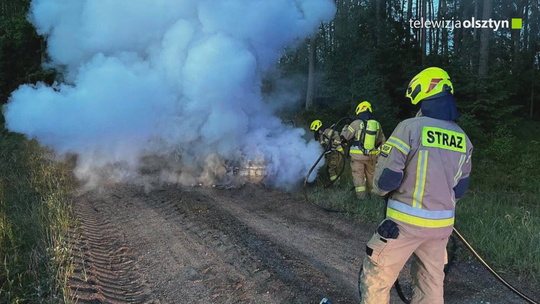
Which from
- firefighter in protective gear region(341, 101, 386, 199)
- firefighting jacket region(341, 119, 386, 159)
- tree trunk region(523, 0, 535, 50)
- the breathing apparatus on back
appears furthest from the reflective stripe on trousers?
tree trunk region(523, 0, 535, 50)

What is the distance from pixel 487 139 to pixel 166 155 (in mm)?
11113

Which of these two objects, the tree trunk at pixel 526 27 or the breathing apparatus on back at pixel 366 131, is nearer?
the breathing apparatus on back at pixel 366 131

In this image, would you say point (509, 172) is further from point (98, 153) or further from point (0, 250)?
point (0, 250)

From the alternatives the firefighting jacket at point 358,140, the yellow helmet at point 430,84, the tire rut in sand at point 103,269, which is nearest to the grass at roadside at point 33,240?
the tire rut in sand at point 103,269

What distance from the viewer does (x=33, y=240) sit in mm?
4664

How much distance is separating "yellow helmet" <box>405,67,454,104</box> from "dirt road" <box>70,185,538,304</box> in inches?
82.1

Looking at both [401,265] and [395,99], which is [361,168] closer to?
[401,265]

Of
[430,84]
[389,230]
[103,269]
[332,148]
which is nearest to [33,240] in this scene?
[103,269]

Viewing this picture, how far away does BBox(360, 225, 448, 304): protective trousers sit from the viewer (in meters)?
2.65

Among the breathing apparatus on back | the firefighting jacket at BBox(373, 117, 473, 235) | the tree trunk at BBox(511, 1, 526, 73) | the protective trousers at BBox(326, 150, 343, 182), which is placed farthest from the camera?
the tree trunk at BBox(511, 1, 526, 73)

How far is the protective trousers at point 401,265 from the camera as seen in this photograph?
2.65 metres

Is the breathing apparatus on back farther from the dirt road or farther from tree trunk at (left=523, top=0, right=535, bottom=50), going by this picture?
tree trunk at (left=523, top=0, right=535, bottom=50)

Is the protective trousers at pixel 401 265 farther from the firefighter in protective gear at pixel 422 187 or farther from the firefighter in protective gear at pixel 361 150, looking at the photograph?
the firefighter in protective gear at pixel 361 150

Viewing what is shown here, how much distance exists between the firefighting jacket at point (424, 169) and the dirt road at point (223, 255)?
1.44 m
